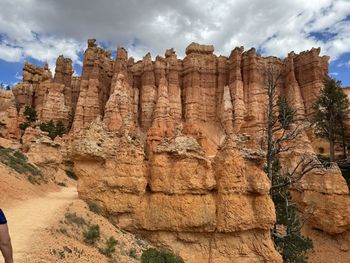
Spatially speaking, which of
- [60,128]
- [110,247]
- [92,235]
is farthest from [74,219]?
[60,128]

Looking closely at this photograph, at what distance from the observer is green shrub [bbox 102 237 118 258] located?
874 cm

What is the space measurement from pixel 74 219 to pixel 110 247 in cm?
187

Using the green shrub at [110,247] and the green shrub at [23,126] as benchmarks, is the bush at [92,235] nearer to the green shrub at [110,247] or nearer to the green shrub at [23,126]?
the green shrub at [110,247]

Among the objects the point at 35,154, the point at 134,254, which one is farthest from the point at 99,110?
the point at 134,254

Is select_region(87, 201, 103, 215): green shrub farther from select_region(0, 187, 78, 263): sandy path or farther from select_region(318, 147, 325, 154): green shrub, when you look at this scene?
select_region(318, 147, 325, 154): green shrub

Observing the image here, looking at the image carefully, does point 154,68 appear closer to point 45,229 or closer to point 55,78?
point 55,78

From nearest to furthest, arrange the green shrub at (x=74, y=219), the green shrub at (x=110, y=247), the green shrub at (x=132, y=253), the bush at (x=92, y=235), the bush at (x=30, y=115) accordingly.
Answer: the green shrub at (x=110, y=247) < the bush at (x=92, y=235) < the green shrub at (x=132, y=253) < the green shrub at (x=74, y=219) < the bush at (x=30, y=115)

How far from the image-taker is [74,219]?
999cm

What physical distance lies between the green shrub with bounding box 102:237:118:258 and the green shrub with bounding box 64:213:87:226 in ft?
3.99

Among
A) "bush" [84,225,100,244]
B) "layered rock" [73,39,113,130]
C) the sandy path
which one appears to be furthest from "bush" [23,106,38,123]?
"bush" [84,225,100,244]

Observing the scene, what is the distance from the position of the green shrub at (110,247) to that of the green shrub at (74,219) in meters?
1.22

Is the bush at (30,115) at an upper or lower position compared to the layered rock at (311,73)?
lower

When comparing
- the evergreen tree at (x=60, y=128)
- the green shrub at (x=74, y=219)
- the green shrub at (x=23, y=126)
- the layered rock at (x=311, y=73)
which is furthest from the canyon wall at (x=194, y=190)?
the green shrub at (x=23, y=126)

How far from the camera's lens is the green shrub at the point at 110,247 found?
8.74 m
